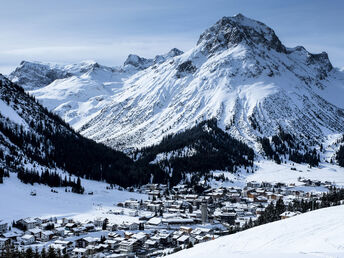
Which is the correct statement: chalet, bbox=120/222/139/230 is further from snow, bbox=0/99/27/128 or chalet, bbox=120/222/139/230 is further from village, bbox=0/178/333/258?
snow, bbox=0/99/27/128

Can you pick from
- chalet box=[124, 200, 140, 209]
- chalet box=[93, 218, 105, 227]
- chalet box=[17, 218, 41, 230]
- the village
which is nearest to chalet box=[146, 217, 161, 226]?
the village

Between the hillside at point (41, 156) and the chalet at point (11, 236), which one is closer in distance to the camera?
the chalet at point (11, 236)

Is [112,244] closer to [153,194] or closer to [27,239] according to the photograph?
[27,239]

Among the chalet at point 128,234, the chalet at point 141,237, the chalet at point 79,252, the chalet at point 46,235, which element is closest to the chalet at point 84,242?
the chalet at point 79,252

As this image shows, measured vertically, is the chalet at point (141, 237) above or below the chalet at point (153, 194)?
below

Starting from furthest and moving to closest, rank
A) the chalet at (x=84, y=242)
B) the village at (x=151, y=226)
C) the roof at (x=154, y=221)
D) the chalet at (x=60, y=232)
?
1. the roof at (x=154, y=221)
2. the chalet at (x=60, y=232)
3. the chalet at (x=84, y=242)
4. the village at (x=151, y=226)

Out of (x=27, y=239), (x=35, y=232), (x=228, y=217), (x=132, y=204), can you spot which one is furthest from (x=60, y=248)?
(x=132, y=204)

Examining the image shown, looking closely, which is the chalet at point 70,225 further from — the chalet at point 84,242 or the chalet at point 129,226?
the chalet at point 84,242
